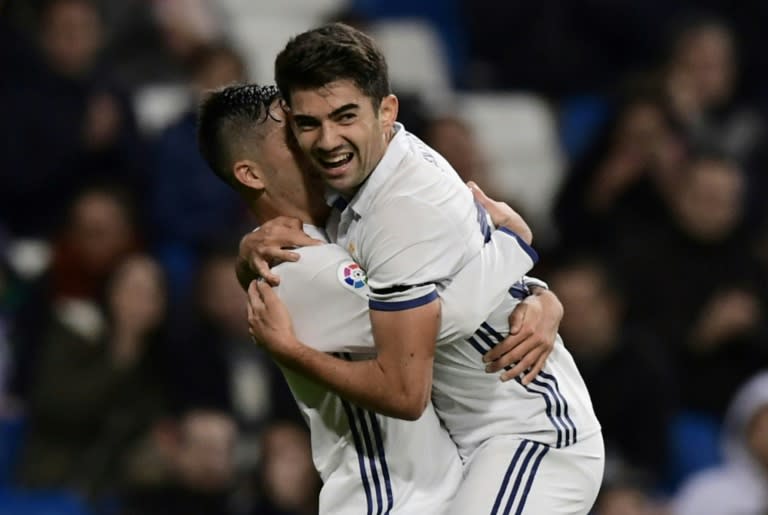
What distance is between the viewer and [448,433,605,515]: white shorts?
12.5ft

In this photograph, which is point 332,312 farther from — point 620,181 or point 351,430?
point 620,181

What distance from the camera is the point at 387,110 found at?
3.67m

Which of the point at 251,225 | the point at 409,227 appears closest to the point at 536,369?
the point at 409,227

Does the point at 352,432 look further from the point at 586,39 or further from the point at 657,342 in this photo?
the point at 586,39

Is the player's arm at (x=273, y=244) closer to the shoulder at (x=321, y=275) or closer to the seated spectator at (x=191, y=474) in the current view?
the shoulder at (x=321, y=275)

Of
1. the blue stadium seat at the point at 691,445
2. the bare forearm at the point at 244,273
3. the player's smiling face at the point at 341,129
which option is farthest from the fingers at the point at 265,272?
the blue stadium seat at the point at 691,445

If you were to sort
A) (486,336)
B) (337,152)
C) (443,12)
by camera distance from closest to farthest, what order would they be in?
(337,152), (486,336), (443,12)

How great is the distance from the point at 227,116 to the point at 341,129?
39 cm

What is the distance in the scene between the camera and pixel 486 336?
12.8 feet

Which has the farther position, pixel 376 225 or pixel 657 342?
pixel 657 342

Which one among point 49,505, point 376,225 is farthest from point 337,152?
point 49,505

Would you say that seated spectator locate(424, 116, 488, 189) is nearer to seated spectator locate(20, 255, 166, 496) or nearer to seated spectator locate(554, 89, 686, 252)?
seated spectator locate(554, 89, 686, 252)

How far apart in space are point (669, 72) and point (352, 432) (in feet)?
18.1

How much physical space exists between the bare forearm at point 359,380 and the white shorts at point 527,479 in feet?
0.88
